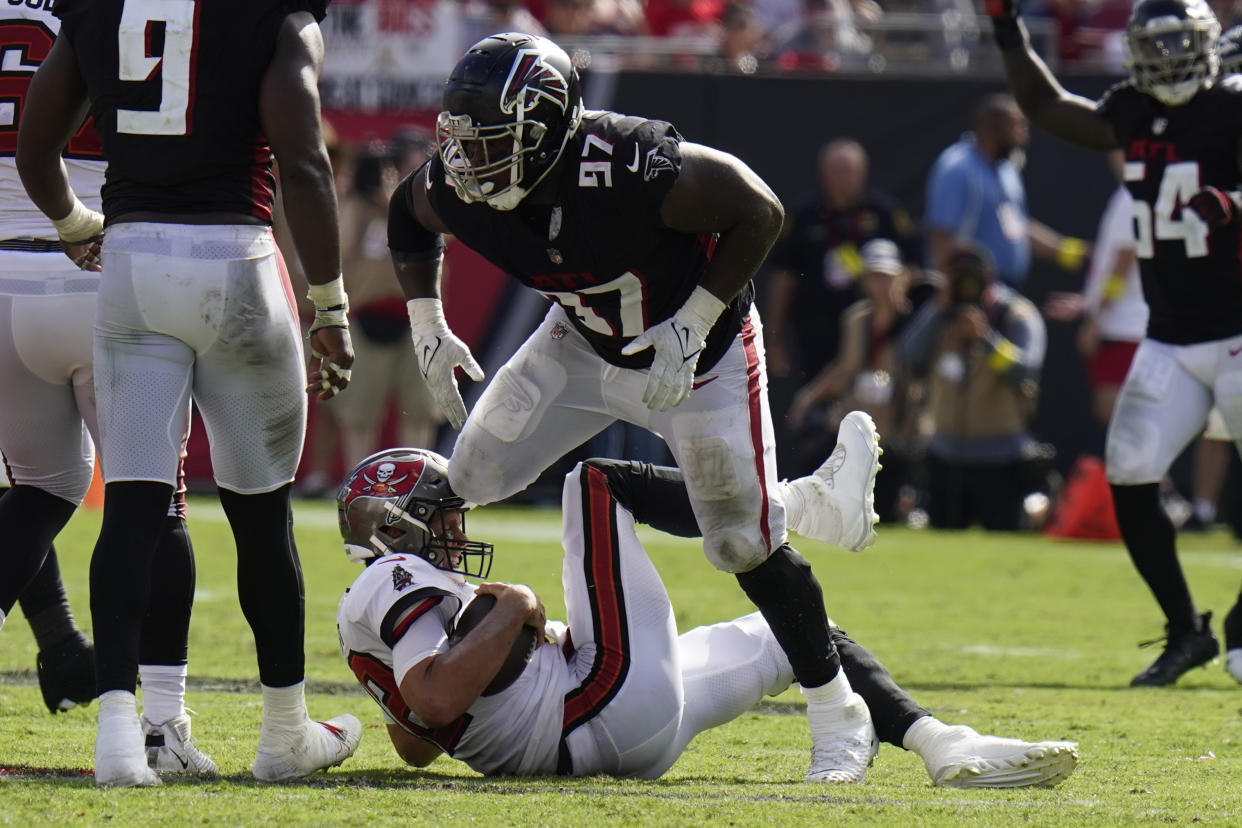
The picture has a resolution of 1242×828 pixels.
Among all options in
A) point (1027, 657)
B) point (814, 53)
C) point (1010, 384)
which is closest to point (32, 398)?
point (1027, 657)

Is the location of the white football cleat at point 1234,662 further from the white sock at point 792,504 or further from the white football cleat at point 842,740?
the white football cleat at point 842,740

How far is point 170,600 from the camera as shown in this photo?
4090 mm

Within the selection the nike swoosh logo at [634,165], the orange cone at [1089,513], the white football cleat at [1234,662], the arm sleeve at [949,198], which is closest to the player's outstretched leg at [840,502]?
the nike swoosh logo at [634,165]

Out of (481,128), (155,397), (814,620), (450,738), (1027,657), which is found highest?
(481,128)

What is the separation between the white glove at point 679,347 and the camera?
151 inches

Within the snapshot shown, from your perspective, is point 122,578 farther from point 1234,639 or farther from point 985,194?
point 985,194

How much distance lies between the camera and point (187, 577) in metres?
4.15

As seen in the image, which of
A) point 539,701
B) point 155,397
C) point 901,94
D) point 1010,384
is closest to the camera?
point 155,397

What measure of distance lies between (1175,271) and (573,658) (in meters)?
3.00

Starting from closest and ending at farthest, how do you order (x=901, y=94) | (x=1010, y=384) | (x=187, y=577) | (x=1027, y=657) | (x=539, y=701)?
1. (x=539, y=701)
2. (x=187, y=577)
3. (x=1027, y=657)
4. (x=1010, y=384)
5. (x=901, y=94)

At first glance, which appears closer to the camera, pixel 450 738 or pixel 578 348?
pixel 450 738

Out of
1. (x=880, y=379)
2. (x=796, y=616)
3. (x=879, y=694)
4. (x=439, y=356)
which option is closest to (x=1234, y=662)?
(x=879, y=694)

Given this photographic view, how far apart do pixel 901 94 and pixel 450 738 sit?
8679mm

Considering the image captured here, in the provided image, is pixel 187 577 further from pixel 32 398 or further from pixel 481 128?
pixel 481 128
